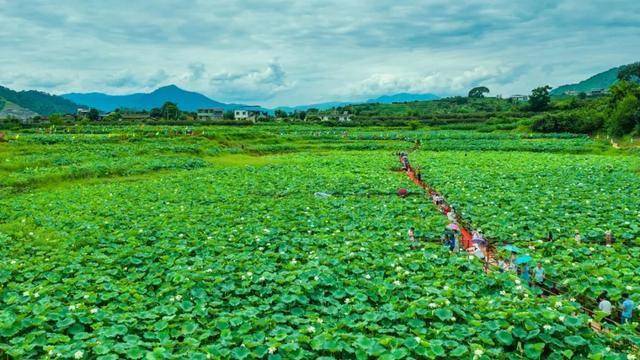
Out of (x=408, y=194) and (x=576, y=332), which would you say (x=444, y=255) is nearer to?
(x=576, y=332)

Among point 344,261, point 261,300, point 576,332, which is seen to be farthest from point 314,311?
point 576,332

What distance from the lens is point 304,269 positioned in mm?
10641

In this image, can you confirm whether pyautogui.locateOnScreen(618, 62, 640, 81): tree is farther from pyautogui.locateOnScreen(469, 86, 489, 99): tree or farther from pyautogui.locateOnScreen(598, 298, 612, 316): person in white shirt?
pyautogui.locateOnScreen(598, 298, 612, 316): person in white shirt

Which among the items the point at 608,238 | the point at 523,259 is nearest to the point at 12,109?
the point at 523,259

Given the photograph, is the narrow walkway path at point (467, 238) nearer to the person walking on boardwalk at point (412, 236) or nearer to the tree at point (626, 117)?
the person walking on boardwalk at point (412, 236)

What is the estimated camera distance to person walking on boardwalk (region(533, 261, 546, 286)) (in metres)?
11.1

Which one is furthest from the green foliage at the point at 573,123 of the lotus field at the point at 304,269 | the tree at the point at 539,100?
the lotus field at the point at 304,269

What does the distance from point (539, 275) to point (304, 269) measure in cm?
545

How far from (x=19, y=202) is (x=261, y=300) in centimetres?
1667

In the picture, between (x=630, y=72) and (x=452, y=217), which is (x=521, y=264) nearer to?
(x=452, y=217)

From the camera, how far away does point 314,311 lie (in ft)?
29.1

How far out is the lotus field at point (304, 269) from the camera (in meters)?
7.39

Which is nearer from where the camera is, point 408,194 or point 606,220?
point 606,220

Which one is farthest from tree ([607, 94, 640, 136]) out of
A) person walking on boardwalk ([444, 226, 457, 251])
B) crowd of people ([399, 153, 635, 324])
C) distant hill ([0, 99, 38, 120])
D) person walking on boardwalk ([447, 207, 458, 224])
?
distant hill ([0, 99, 38, 120])
